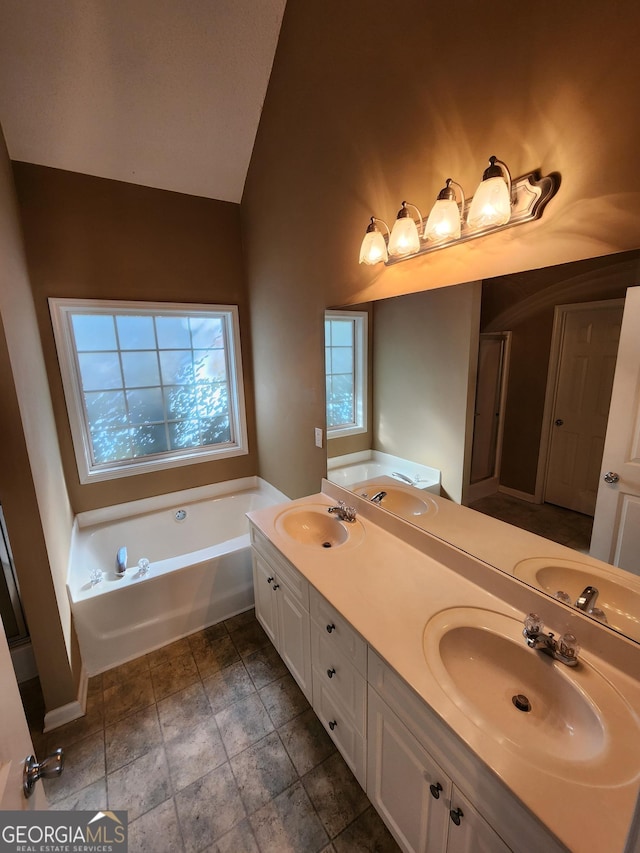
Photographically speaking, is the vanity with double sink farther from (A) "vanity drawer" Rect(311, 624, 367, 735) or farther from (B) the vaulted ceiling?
(B) the vaulted ceiling

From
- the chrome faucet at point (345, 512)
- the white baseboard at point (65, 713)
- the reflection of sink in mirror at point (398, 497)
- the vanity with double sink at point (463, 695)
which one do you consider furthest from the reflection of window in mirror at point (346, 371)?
the white baseboard at point (65, 713)

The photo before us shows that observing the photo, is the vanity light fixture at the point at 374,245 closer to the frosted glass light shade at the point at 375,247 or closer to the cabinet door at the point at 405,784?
the frosted glass light shade at the point at 375,247

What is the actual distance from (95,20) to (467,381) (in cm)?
228

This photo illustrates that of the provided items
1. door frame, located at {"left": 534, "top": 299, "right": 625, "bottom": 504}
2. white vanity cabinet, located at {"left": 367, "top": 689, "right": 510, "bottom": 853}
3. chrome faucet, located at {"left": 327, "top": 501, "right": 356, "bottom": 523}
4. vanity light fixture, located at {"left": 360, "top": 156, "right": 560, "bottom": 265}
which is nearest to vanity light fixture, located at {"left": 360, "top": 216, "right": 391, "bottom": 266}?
vanity light fixture, located at {"left": 360, "top": 156, "right": 560, "bottom": 265}

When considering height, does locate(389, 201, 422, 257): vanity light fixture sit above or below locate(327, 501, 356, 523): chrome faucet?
above

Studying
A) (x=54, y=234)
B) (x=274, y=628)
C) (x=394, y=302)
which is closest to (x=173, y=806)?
(x=274, y=628)

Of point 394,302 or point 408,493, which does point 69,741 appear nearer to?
point 408,493

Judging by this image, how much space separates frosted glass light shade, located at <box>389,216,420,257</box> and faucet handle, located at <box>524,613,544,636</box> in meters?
1.28

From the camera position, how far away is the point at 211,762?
1430 mm

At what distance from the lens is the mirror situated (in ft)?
3.30

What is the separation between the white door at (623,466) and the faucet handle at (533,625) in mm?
254

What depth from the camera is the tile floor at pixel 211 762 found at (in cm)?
122

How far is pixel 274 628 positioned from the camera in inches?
71.6

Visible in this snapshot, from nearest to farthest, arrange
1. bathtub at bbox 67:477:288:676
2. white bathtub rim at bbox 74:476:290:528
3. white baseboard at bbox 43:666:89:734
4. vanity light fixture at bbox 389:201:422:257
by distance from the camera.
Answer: vanity light fixture at bbox 389:201:422:257, white baseboard at bbox 43:666:89:734, bathtub at bbox 67:477:288:676, white bathtub rim at bbox 74:476:290:528
